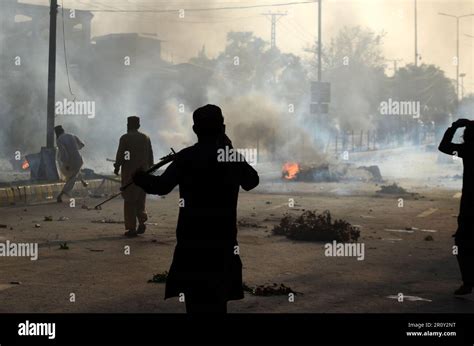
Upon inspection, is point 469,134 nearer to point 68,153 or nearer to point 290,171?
point 68,153

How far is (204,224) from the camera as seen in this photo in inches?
190

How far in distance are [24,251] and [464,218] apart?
5.37 meters

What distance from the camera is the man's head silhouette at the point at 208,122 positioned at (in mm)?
4898

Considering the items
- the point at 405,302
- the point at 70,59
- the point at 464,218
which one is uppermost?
the point at 70,59

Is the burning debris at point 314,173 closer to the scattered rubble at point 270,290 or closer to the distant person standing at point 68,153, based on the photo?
the distant person standing at point 68,153

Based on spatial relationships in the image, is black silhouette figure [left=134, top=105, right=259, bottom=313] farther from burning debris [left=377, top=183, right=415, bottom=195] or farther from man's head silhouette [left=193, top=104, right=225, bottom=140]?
burning debris [left=377, top=183, right=415, bottom=195]

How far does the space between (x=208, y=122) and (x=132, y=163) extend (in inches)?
284

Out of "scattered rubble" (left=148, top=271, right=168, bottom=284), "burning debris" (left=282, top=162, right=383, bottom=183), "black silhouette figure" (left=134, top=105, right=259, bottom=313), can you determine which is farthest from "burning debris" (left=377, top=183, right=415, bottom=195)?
"black silhouette figure" (left=134, top=105, right=259, bottom=313)

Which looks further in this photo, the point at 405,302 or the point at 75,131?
the point at 75,131

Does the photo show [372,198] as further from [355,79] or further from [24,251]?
[355,79]

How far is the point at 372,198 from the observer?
2078 cm

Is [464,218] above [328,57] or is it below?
below

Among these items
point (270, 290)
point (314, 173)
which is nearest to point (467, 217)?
point (270, 290)
